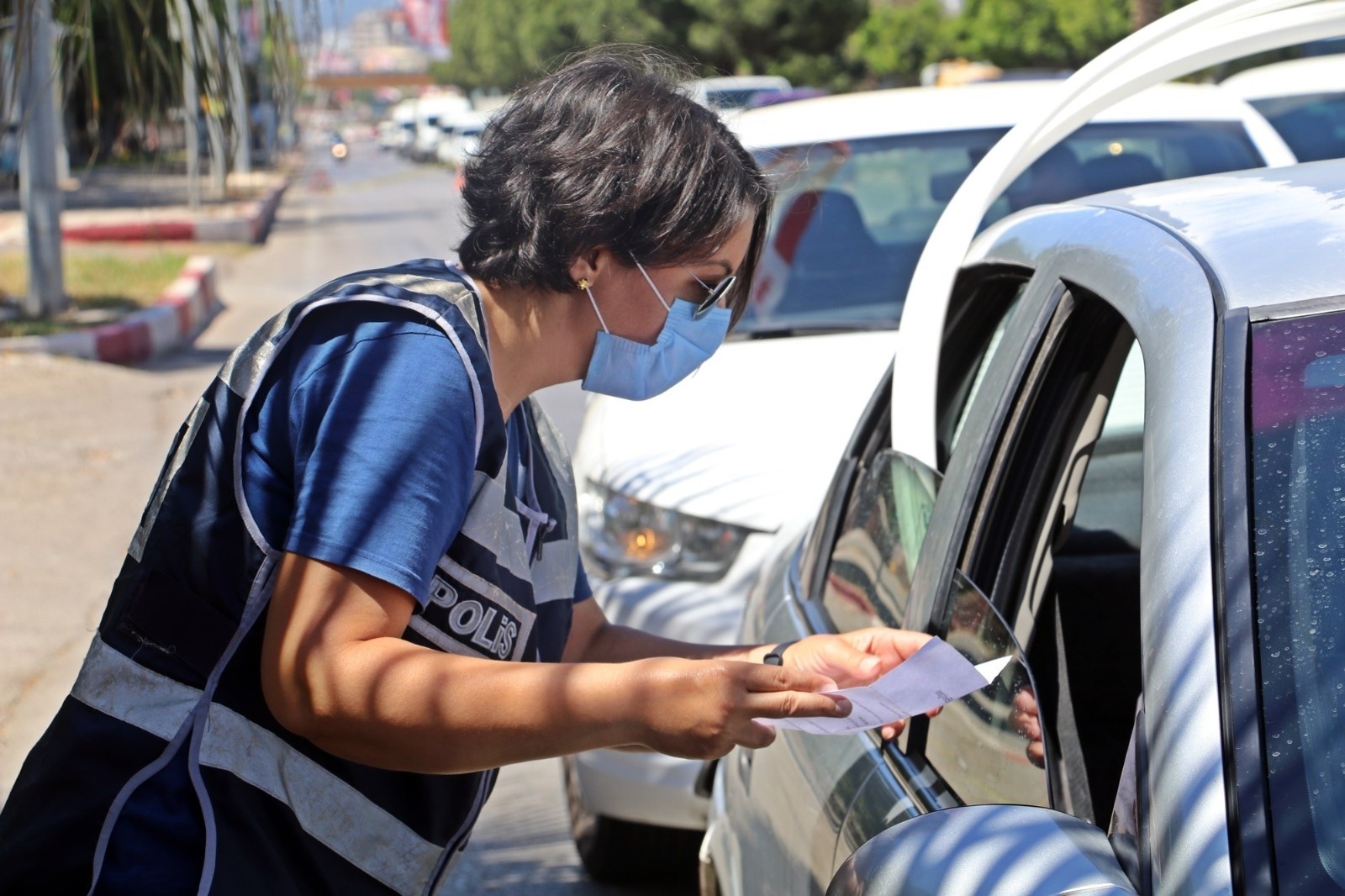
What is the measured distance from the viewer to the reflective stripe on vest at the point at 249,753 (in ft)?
5.40

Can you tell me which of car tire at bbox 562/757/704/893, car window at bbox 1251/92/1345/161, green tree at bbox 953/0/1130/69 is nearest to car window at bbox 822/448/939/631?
car tire at bbox 562/757/704/893

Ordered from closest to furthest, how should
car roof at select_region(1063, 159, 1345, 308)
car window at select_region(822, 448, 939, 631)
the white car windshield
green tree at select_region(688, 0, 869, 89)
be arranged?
car roof at select_region(1063, 159, 1345, 308) < car window at select_region(822, 448, 939, 631) < the white car windshield < green tree at select_region(688, 0, 869, 89)

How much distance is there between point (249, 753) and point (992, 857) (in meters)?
0.81

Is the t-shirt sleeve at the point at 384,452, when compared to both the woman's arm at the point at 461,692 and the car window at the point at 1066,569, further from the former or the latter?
the car window at the point at 1066,569

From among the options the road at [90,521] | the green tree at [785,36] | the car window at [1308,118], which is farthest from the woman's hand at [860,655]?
the green tree at [785,36]

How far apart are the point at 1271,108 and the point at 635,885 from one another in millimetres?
6066

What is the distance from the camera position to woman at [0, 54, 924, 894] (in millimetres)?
1562

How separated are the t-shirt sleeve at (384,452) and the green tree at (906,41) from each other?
3527 centimetres

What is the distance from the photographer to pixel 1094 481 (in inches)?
102

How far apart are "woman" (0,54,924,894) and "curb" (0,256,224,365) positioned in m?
10.0

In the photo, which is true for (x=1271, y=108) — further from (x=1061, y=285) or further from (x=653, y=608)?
(x=1061, y=285)

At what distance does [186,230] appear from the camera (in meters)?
22.3

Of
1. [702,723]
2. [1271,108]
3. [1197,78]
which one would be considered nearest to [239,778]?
[702,723]

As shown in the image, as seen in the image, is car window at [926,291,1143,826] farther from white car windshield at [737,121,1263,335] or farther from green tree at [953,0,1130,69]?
green tree at [953,0,1130,69]
